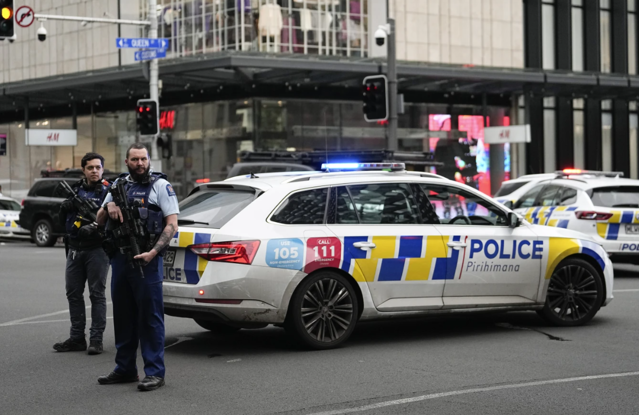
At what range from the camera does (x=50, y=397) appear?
6.92 meters

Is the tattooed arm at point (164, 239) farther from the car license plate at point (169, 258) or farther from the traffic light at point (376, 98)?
the traffic light at point (376, 98)

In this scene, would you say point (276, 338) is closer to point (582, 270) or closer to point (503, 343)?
point (503, 343)

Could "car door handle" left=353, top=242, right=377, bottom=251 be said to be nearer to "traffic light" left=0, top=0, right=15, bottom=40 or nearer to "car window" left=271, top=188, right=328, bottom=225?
"car window" left=271, top=188, right=328, bottom=225

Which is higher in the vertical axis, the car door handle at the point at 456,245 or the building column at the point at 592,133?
the building column at the point at 592,133

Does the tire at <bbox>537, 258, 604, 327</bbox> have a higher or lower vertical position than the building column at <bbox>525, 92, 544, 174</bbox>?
lower

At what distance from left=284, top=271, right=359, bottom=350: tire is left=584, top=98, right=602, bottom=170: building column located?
37.5m

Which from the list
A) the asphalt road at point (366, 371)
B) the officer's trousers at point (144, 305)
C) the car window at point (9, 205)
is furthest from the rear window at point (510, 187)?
the car window at point (9, 205)

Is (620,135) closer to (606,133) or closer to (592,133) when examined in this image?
(606,133)

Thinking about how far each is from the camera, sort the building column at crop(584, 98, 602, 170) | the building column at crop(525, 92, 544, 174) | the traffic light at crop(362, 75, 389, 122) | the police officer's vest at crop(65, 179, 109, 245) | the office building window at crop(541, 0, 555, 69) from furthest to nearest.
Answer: the building column at crop(584, 98, 602, 170) < the office building window at crop(541, 0, 555, 69) < the building column at crop(525, 92, 544, 174) < the traffic light at crop(362, 75, 389, 122) < the police officer's vest at crop(65, 179, 109, 245)

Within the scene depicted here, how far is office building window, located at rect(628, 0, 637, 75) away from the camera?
Result: 1770 inches

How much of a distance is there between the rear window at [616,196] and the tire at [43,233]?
1513 cm

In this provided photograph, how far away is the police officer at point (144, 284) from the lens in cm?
706

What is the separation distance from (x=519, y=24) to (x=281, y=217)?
3447 cm

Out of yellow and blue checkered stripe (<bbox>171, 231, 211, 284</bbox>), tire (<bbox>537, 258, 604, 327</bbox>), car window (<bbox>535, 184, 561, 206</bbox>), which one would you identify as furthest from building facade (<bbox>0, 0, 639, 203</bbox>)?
yellow and blue checkered stripe (<bbox>171, 231, 211, 284</bbox>)
